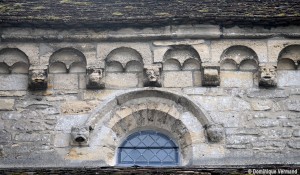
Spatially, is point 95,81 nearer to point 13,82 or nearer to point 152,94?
point 152,94

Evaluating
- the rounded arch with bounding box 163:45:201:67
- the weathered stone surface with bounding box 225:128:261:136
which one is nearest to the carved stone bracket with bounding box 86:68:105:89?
→ the rounded arch with bounding box 163:45:201:67

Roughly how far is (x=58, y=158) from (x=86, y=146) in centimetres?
38

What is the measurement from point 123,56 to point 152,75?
57 cm

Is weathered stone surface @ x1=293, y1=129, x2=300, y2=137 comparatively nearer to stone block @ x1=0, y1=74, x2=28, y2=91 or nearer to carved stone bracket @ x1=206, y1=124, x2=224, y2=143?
carved stone bracket @ x1=206, y1=124, x2=224, y2=143

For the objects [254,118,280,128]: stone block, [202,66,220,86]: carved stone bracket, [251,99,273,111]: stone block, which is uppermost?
[202,66,220,86]: carved stone bracket

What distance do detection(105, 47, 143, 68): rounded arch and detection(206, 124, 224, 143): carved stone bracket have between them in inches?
55.7

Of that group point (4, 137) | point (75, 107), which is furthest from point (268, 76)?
point (4, 137)

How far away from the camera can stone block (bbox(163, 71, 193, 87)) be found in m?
10.6

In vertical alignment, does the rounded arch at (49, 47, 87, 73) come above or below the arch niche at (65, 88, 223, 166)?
above

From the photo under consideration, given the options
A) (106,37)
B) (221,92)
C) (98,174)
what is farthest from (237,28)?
(98,174)

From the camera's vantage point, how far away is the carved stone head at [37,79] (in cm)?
1054

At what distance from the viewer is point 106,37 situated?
1091 centimetres

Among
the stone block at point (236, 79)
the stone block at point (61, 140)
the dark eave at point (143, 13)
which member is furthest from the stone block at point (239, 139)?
the stone block at point (61, 140)

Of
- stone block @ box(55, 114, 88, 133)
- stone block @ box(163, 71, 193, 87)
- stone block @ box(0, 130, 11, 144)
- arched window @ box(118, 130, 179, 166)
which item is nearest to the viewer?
stone block @ box(0, 130, 11, 144)
